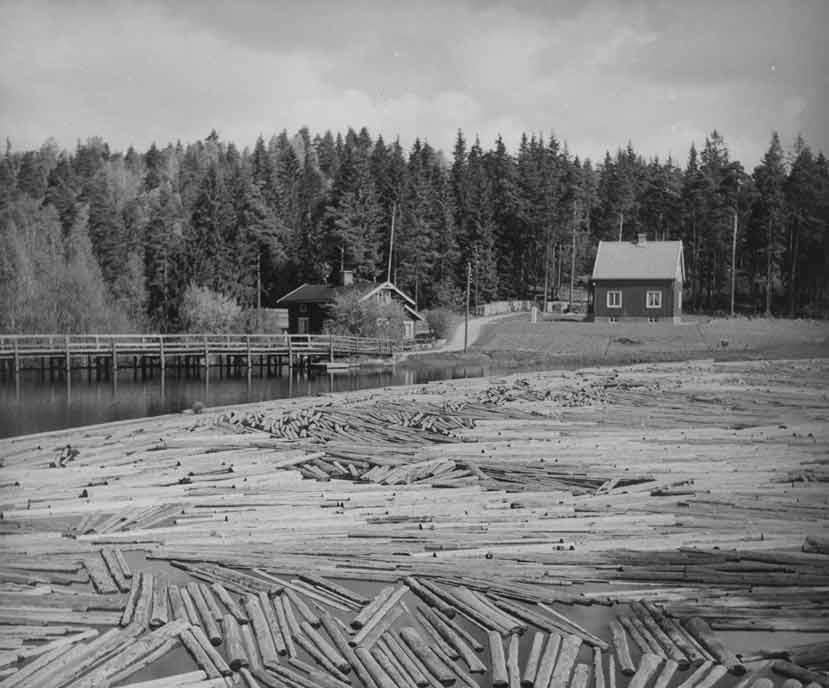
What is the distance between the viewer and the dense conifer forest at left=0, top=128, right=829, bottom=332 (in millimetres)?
47562

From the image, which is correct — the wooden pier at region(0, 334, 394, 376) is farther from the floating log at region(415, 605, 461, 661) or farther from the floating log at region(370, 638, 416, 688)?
the floating log at region(370, 638, 416, 688)

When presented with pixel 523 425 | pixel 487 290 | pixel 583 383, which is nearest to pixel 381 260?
pixel 487 290

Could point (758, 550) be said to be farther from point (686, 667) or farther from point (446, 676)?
point (446, 676)

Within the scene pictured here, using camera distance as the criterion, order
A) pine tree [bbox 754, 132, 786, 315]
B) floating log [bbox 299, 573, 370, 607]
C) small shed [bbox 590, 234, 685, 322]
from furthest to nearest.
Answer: small shed [bbox 590, 234, 685, 322], pine tree [bbox 754, 132, 786, 315], floating log [bbox 299, 573, 370, 607]

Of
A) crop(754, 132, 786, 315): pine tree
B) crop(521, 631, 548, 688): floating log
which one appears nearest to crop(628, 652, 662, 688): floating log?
crop(521, 631, 548, 688): floating log

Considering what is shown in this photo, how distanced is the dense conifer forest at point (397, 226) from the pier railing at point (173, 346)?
3.59 m

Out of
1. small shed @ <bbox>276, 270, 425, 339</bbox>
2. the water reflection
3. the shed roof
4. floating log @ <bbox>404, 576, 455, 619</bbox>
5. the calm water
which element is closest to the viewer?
floating log @ <bbox>404, 576, 455, 619</bbox>

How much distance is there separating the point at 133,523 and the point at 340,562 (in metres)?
2.20

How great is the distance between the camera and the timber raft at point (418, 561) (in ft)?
16.1

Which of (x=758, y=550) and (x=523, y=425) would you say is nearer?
(x=758, y=550)

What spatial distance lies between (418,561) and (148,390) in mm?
24224

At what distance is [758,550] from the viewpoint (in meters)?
6.58

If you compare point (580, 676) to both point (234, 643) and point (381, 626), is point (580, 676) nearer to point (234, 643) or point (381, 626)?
point (381, 626)

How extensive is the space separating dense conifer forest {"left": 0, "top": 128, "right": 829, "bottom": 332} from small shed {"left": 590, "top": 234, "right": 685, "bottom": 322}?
5472 millimetres
